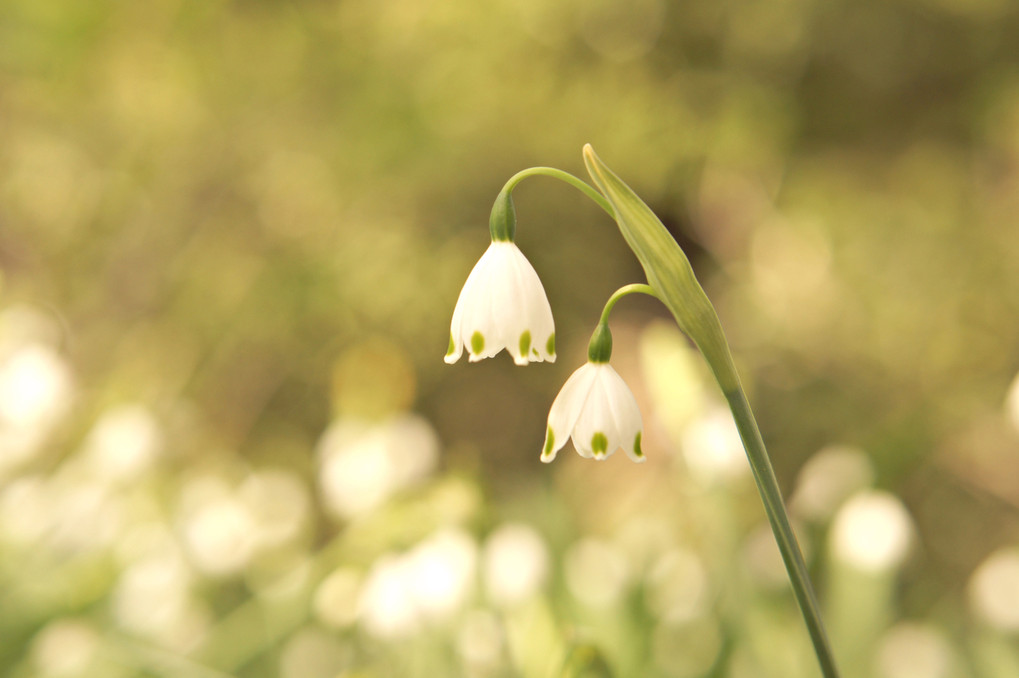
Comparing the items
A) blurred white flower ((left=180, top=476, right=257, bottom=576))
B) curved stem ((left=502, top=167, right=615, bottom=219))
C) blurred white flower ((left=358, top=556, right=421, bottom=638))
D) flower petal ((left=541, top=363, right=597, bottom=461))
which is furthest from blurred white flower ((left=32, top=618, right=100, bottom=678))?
curved stem ((left=502, top=167, right=615, bottom=219))

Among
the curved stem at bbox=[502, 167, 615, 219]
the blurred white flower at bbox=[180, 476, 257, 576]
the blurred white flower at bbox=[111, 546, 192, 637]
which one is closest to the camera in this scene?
the curved stem at bbox=[502, 167, 615, 219]

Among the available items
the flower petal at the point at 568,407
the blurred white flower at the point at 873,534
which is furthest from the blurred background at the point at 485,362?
the flower petal at the point at 568,407

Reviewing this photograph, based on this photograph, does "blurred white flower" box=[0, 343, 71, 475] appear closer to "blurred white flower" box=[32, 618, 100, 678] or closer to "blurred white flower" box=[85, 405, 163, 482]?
"blurred white flower" box=[85, 405, 163, 482]

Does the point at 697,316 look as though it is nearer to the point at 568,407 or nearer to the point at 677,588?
the point at 568,407

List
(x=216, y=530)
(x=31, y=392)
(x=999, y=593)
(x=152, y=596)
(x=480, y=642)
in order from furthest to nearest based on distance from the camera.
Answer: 1. (x=31, y=392)
2. (x=216, y=530)
3. (x=152, y=596)
4. (x=999, y=593)
5. (x=480, y=642)

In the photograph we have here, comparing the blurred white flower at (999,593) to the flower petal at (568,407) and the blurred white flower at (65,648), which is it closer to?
the flower petal at (568,407)

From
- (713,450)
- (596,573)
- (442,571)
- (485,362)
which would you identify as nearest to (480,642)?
(442,571)
